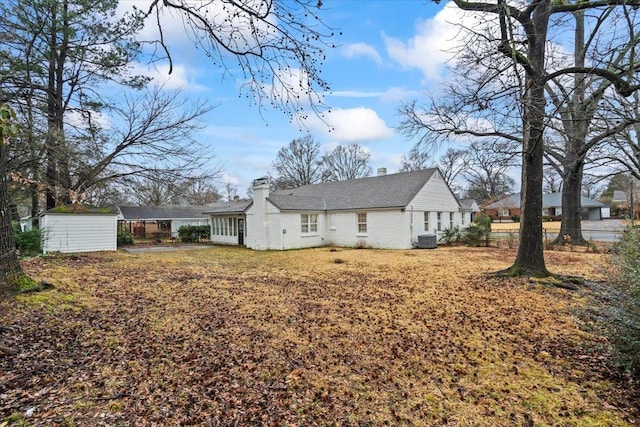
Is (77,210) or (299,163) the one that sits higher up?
(299,163)

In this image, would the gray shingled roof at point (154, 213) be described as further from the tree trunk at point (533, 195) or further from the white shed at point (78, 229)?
the tree trunk at point (533, 195)

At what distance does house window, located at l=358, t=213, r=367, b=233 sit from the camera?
64.6 ft

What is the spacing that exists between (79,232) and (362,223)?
15092mm

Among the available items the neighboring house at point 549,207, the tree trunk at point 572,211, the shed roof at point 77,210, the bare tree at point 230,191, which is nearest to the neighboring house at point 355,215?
the tree trunk at point 572,211

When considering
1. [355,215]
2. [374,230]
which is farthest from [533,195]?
[355,215]

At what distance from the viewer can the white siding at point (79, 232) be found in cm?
1509

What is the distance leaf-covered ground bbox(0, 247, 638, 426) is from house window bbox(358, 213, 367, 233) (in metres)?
11.9

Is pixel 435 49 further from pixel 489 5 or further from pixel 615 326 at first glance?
pixel 615 326

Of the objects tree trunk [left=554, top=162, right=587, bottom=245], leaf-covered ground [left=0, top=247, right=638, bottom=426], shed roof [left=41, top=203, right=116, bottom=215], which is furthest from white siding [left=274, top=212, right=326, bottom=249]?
tree trunk [left=554, top=162, right=587, bottom=245]

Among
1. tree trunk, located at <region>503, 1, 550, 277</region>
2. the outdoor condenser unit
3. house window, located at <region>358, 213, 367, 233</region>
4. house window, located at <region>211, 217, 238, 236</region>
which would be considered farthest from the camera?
house window, located at <region>211, 217, 238, 236</region>

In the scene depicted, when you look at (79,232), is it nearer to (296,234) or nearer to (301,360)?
(296,234)

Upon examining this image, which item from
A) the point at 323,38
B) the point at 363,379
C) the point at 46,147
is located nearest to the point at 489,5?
the point at 323,38

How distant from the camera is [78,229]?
1598 centimetres

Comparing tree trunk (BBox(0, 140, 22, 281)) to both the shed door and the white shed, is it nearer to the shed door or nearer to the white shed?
the white shed
